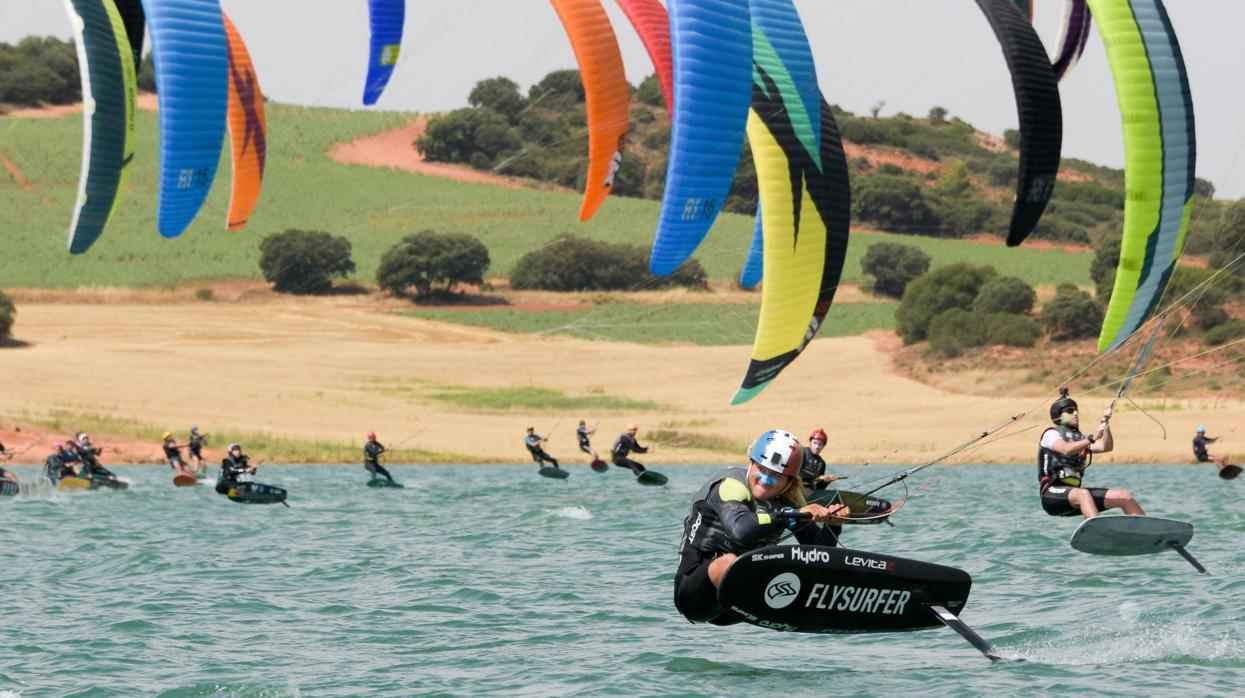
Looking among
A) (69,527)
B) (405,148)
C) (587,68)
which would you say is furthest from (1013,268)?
(69,527)

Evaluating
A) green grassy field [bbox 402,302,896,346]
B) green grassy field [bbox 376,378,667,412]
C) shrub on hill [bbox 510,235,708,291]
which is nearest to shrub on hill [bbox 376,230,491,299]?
shrub on hill [bbox 510,235,708,291]

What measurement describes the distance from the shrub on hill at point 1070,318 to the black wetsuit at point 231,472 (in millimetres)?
37409

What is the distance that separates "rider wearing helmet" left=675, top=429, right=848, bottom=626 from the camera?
11211mm

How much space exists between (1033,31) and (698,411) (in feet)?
114

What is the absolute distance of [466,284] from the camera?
72.2m

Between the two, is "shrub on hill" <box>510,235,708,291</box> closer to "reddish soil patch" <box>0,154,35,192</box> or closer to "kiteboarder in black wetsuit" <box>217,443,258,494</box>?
"kiteboarder in black wetsuit" <box>217,443,258,494</box>

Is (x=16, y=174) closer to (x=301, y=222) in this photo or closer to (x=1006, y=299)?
(x=301, y=222)

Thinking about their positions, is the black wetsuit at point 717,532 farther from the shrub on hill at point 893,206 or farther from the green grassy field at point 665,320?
the shrub on hill at point 893,206

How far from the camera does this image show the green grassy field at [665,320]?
60438 mm

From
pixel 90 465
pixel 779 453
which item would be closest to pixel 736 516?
pixel 779 453

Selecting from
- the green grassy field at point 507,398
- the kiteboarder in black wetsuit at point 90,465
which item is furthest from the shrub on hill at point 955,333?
the kiteboarder in black wetsuit at point 90,465

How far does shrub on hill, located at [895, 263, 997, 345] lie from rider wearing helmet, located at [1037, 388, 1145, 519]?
1877 inches

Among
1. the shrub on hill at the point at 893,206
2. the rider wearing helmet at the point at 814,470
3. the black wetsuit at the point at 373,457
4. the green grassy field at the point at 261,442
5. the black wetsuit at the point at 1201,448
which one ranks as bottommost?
the green grassy field at the point at 261,442

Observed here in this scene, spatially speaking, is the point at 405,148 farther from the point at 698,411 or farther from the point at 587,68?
the point at 587,68
